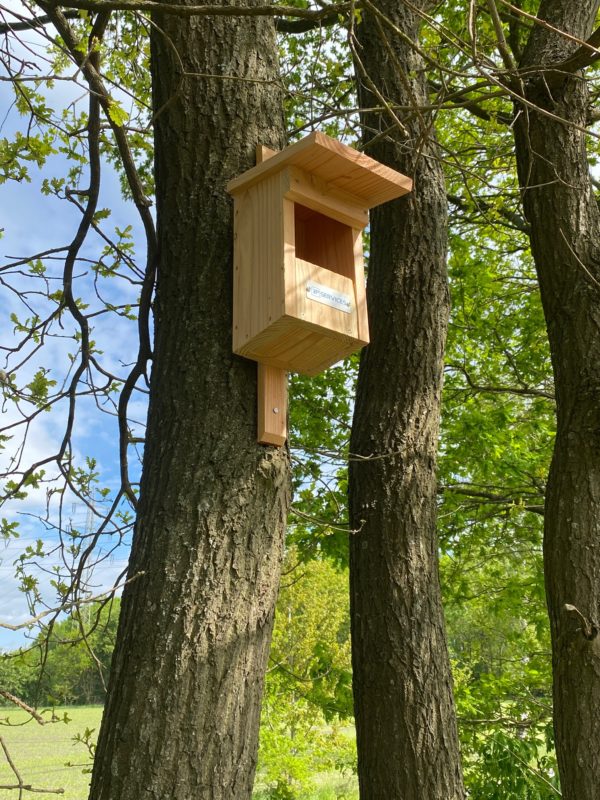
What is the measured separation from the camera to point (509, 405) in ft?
22.9

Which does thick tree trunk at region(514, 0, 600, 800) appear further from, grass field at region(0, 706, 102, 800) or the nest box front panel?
grass field at region(0, 706, 102, 800)

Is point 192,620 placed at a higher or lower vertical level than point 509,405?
lower

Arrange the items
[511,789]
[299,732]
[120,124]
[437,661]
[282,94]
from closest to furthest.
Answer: [120,124], [282,94], [437,661], [511,789], [299,732]

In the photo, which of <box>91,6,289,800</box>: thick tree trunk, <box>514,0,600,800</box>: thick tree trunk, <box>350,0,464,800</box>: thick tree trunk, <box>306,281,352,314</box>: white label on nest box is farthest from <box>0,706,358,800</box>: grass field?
<box>306,281,352,314</box>: white label on nest box

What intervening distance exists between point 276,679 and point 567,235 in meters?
5.25

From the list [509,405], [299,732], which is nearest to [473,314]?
[509,405]

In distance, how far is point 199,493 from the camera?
1.87 meters

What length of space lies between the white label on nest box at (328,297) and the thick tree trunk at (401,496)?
2.86 ft

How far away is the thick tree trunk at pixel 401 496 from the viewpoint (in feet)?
9.82

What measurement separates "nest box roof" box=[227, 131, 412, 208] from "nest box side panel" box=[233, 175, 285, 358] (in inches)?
A: 2.0

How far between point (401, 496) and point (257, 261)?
154cm

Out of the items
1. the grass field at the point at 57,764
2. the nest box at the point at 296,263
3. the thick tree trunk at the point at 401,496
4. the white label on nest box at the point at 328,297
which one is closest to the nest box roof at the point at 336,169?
the nest box at the point at 296,263

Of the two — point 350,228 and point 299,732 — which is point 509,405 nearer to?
point 350,228

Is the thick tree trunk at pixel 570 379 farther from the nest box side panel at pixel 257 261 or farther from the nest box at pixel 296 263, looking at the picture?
the nest box side panel at pixel 257 261
